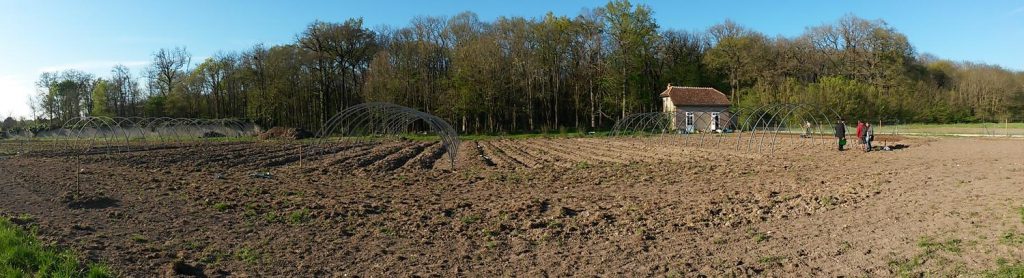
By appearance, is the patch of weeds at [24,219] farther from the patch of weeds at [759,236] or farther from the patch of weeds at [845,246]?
the patch of weeds at [845,246]

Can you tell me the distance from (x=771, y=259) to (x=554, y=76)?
4254 centimetres

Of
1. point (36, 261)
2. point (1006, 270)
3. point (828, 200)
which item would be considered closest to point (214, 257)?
point (36, 261)

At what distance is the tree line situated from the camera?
143ft

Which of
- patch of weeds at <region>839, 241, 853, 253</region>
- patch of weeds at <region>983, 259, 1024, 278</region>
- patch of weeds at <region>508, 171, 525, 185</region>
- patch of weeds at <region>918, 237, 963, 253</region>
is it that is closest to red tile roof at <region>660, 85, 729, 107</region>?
patch of weeds at <region>508, 171, 525, 185</region>

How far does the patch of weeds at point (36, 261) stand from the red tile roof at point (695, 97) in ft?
143

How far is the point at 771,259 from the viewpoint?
5.80m

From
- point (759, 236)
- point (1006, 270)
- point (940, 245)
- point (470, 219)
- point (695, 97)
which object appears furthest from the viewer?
point (695, 97)

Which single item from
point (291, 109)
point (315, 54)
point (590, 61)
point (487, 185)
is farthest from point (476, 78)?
point (487, 185)

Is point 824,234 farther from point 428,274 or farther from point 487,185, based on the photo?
point 487,185

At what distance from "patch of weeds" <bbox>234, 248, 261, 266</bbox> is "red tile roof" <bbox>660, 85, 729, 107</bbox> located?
42.6 meters

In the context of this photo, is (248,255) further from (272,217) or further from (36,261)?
(272,217)

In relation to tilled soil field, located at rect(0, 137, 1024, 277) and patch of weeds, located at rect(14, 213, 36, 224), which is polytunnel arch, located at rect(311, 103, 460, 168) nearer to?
tilled soil field, located at rect(0, 137, 1024, 277)

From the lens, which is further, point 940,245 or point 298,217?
point 298,217

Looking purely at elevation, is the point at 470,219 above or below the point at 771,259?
above
